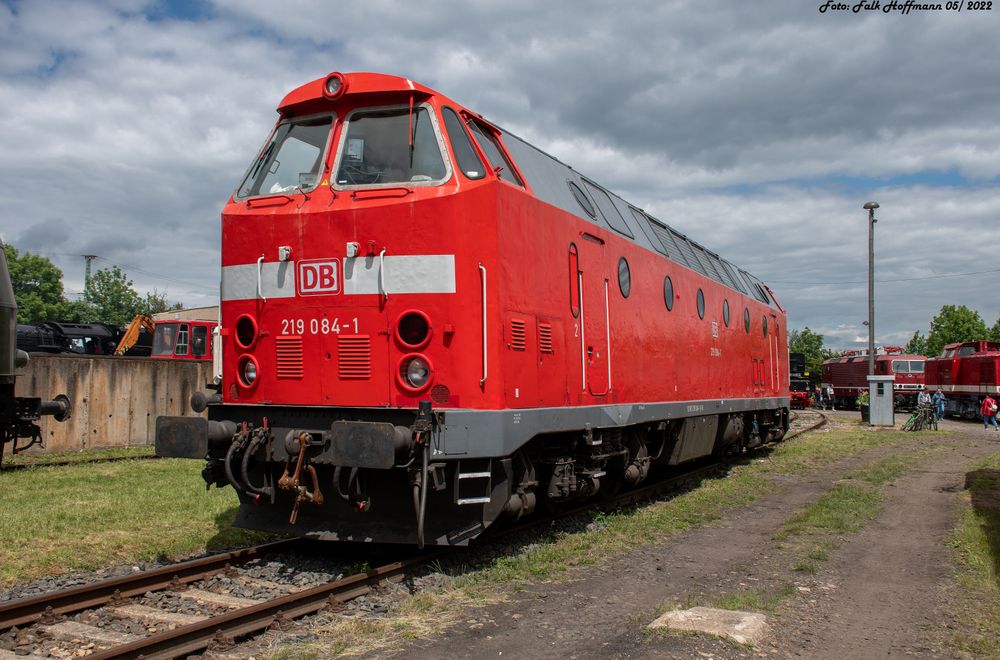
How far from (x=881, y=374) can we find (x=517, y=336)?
43.4 meters

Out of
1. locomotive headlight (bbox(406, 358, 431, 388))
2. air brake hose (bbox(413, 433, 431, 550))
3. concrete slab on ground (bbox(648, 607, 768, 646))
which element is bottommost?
concrete slab on ground (bbox(648, 607, 768, 646))

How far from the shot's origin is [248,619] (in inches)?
206

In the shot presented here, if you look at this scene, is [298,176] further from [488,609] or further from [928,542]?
[928,542]

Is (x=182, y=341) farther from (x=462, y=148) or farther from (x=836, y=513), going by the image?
(x=836, y=513)

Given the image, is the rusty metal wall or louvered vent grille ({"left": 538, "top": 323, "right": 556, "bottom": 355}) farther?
the rusty metal wall

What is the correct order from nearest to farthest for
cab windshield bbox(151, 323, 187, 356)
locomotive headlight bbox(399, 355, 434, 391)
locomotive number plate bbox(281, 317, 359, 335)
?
1. locomotive headlight bbox(399, 355, 434, 391)
2. locomotive number plate bbox(281, 317, 359, 335)
3. cab windshield bbox(151, 323, 187, 356)

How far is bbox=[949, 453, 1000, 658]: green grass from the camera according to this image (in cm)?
519

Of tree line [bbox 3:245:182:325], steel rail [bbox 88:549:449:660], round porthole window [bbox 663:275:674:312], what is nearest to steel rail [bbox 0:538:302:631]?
steel rail [bbox 88:549:449:660]

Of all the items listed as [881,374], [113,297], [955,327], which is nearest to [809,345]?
[955,327]

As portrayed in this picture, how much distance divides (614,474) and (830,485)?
15.3 ft

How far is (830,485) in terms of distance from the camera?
12570mm

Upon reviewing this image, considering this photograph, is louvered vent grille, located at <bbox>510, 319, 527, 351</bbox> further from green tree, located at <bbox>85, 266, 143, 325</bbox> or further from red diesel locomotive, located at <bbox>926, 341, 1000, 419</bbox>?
green tree, located at <bbox>85, 266, 143, 325</bbox>

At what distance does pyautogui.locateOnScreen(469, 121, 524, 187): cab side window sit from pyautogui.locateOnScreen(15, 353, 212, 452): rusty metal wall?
11484 mm

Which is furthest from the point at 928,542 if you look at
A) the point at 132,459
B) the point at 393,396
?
the point at 132,459
